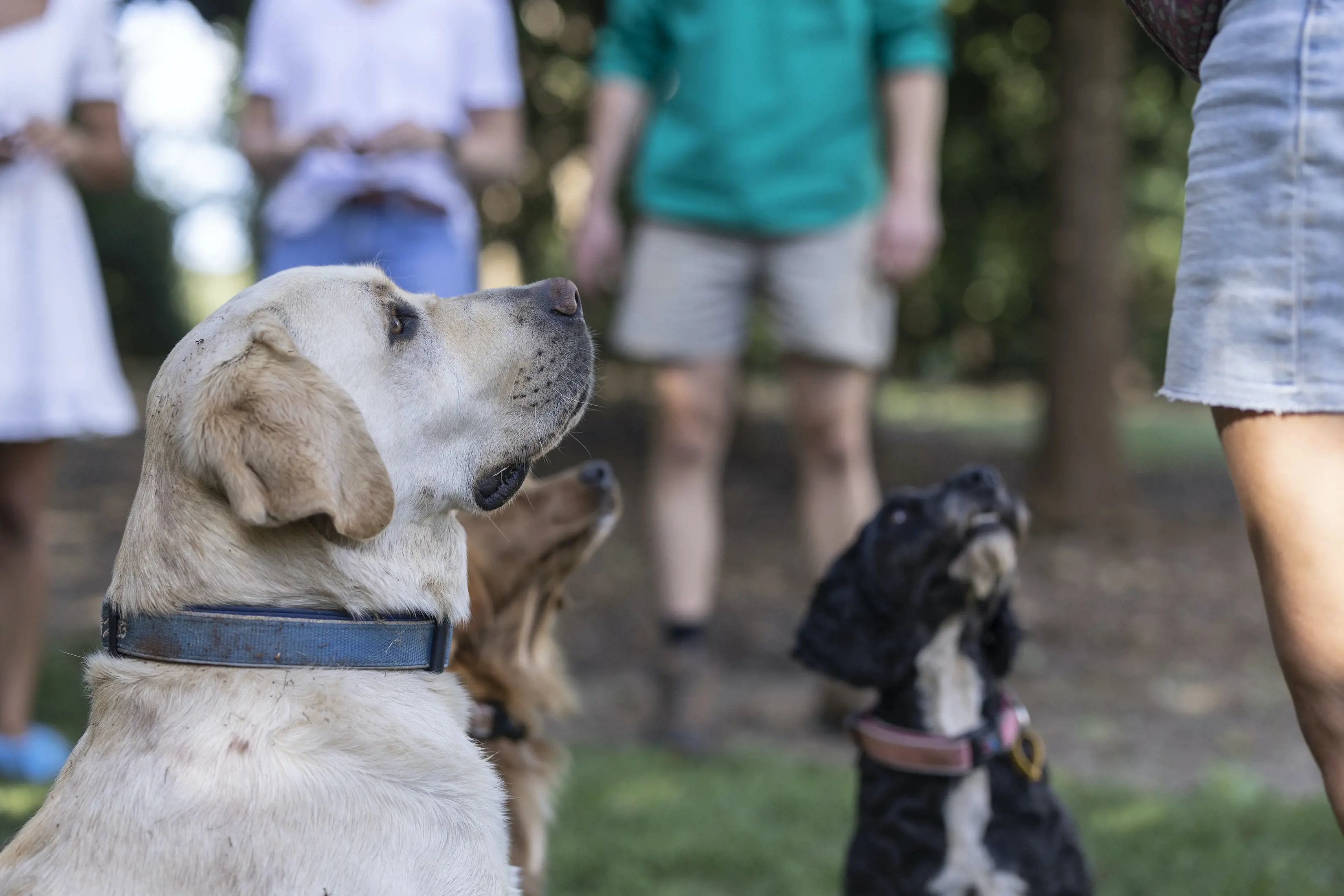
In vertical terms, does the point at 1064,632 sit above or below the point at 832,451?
below

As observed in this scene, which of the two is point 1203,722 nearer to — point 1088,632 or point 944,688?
point 1088,632

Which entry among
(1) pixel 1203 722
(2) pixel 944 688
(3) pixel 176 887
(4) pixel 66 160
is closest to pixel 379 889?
(3) pixel 176 887

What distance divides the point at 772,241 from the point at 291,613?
9.69ft

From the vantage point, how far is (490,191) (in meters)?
13.2

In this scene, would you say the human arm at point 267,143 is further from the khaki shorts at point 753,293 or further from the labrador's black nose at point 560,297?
the labrador's black nose at point 560,297

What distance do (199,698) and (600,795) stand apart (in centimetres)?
252

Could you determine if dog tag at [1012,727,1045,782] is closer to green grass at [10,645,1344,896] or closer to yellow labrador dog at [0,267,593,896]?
green grass at [10,645,1344,896]

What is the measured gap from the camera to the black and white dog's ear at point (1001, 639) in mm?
3199

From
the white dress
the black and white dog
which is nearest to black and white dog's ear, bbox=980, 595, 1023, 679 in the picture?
the black and white dog

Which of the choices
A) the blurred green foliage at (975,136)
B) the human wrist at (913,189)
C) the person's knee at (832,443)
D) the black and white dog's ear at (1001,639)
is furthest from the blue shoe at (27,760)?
the blurred green foliage at (975,136)

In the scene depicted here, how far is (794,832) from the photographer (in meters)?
3.99

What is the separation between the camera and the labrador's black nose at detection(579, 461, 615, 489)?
10.7 feet

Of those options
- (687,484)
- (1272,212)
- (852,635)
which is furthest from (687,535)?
(1272,212)

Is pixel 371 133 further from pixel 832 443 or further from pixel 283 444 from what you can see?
pixel 283 444
